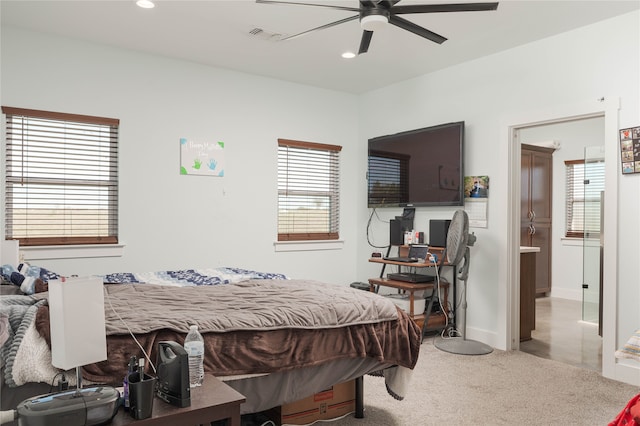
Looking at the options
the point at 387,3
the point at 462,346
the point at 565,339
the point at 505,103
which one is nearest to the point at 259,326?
the point at 387,3

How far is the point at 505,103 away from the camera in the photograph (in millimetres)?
4461

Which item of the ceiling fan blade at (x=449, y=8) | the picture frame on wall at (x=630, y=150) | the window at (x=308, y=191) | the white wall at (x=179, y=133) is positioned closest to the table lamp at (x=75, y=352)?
the ceiling fan blade at (x=449, y=8)

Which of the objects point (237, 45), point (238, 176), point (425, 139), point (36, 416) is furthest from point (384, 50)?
point (36, 416)

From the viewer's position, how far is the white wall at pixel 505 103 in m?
3.58

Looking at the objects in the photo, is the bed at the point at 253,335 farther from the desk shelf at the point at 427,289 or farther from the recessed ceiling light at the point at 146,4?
the recessed ceiling light at the point at 146,4

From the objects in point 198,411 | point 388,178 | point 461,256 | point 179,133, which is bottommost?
point 198,411

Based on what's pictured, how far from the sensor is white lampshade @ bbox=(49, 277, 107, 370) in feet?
5.06

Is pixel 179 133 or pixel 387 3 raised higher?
pixel 387 3

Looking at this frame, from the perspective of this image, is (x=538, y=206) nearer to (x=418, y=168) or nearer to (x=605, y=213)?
(x=418, y=168)

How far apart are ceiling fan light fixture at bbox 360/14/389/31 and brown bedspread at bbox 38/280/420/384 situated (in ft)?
5.48

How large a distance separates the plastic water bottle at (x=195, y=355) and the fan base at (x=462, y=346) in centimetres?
292

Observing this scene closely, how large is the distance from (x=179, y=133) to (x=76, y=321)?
A: 3.56m

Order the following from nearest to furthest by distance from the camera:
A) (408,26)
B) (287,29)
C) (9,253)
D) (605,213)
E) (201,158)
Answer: (408,26)
(9,253)
(605,213)
(287,29)
(201,158)

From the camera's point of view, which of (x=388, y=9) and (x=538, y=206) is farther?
(x=538, y=206)
